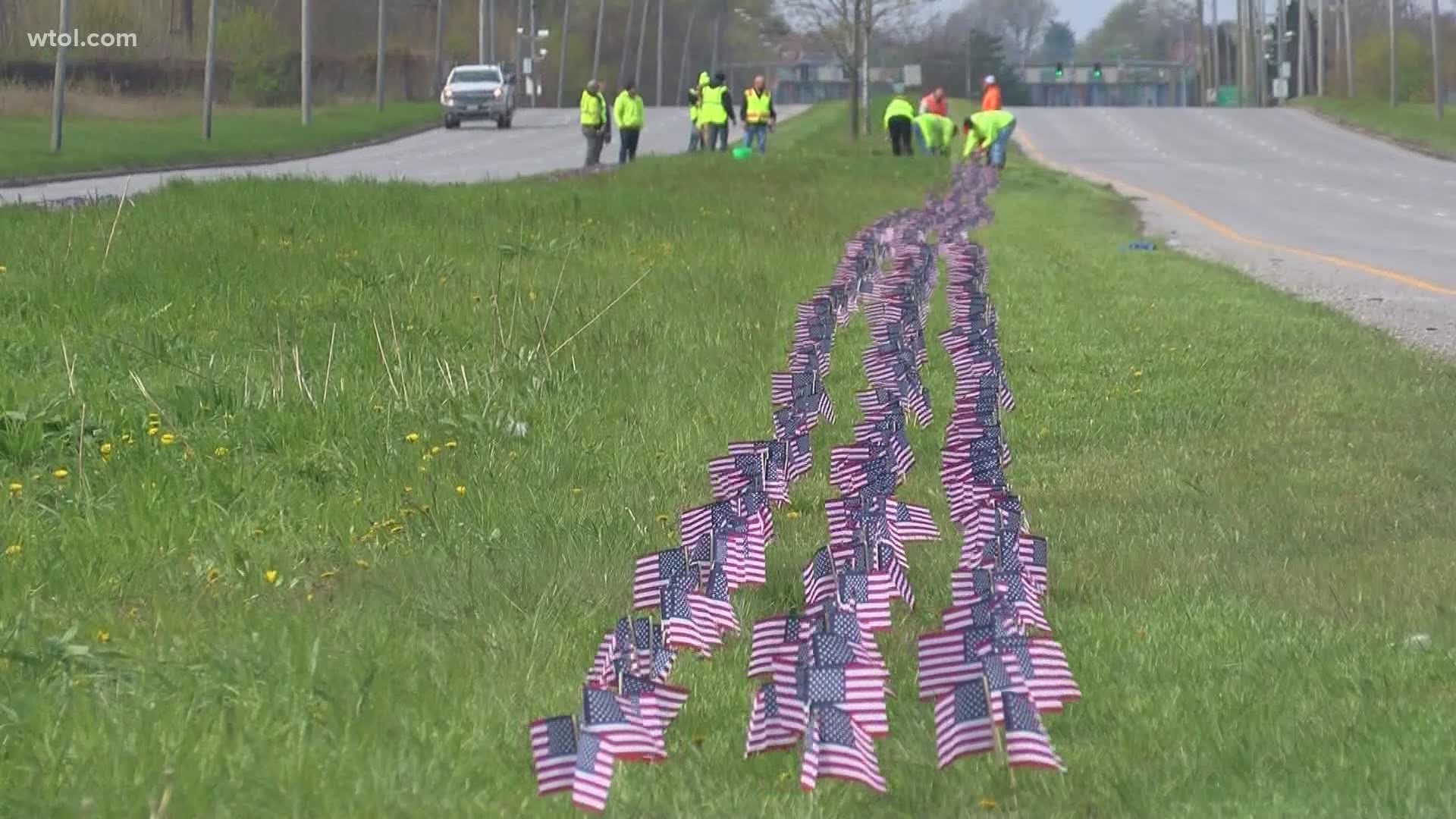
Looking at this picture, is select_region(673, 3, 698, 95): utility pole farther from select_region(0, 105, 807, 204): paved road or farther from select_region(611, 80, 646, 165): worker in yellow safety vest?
select_region(611, 80, 646, 165): worker in yellow safety vest

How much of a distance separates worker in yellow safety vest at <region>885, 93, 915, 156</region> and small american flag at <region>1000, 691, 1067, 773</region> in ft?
128

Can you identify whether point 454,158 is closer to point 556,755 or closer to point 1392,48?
point 1392,48

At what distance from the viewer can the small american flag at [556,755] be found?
4.34m

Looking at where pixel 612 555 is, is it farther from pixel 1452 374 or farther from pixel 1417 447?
pixel 1452 374

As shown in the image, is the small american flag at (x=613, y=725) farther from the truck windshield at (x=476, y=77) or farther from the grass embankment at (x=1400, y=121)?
the truck windshield at (x=476, y=77)

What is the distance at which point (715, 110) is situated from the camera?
45.3m

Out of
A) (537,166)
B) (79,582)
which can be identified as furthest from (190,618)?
(537,166)

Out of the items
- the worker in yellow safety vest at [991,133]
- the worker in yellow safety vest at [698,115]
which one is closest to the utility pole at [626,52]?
the worker in yellow safety vest at [698,115]

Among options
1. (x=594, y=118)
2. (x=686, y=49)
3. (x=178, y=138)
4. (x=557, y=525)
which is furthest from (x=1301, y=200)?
(x=686, y=49)

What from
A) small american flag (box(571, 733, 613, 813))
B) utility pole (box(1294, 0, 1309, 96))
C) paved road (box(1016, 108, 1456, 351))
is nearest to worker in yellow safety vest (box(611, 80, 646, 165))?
paved road (box(1016, 108, 1456, 351))

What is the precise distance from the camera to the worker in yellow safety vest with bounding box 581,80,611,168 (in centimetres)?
4034

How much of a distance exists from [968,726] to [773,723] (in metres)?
0.40

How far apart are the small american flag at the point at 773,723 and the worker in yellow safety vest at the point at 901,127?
39.0 meters

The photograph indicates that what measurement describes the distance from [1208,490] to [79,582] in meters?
3.72
